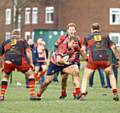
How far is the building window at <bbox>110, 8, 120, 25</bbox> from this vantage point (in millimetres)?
73188

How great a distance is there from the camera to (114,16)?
73.8 metres

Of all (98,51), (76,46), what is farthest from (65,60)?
(98,51)

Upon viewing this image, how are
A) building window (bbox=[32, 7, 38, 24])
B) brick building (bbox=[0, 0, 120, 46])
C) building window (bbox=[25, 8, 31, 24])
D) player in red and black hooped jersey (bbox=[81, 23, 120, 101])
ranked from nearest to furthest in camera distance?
1. player in red and black hooped jersey (bbox=[81, 23, 120, 101])
2. brick building (bbox=[0, 0, 120, 46])
3. building window (bbox=[32, 7, 38, 24])
4. building window (bbox=[25, 8, 31, 24])

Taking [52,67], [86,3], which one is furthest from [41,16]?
[52,67]

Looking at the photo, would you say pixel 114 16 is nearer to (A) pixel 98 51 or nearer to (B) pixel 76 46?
(B) pixel 76 46

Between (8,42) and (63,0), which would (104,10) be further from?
(8,42)

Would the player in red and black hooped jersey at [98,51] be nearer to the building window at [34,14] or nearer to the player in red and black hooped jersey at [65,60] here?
the player in red and black hooped jersey at [65,60]

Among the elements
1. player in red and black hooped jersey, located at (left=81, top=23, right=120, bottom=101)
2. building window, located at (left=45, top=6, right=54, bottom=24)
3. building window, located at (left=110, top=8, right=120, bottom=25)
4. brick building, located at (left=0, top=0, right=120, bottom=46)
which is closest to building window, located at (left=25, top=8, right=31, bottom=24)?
brick building, located at (left=0, top=0, right=120, bottom=46)

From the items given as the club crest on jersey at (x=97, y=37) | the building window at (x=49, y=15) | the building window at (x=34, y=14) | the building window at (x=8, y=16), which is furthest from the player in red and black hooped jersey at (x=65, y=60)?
the building window at (x=8, y=16)

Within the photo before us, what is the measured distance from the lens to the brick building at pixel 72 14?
238 feet

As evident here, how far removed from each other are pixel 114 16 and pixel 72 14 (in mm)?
4539

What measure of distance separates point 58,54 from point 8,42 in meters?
1.38

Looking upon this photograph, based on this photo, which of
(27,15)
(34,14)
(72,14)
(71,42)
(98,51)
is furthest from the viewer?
(27,15)

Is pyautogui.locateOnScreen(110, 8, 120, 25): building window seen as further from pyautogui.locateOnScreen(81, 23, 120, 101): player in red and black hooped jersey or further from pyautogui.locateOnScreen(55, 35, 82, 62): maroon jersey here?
pyautogui.locateOnScreen(81, 23, 120, 101): player in red and black hooped jersey
